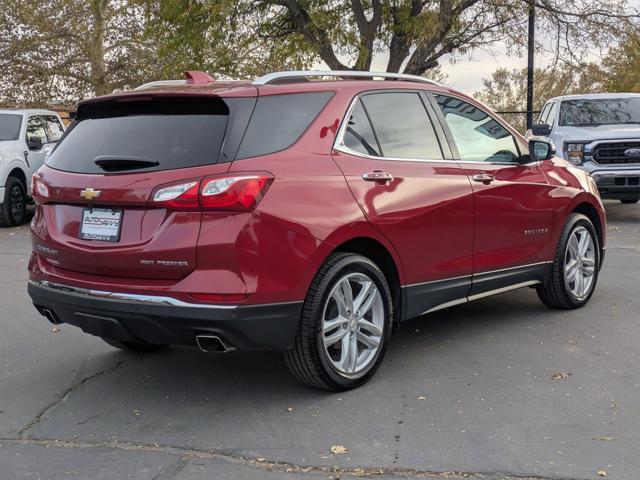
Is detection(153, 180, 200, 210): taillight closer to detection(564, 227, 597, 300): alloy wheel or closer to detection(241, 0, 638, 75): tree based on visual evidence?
detection(564, 227, 597, 300): alloy wheel

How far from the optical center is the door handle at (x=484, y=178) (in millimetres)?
5463

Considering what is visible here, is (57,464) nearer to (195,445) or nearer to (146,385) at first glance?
(195,445)

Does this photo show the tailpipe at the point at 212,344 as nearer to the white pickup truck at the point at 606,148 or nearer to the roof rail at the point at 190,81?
the roof rail at the point at 190,81

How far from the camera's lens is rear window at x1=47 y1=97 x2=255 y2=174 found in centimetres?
416

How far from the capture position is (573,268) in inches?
259

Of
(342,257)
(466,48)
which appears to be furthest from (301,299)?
(466,48)

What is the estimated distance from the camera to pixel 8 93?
3064 centimetres

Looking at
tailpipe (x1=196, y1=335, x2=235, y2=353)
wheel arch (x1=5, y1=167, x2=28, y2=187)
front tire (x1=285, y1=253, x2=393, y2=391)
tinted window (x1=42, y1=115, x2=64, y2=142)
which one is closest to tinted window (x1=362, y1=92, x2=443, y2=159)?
front tire (x1=285, y1=253, x2=393, y2=391)

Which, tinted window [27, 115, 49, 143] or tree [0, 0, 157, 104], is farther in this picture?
tree [0, 0, 157, 104]

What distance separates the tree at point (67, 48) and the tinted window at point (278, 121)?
25.1m

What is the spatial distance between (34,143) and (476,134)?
10.7 metres

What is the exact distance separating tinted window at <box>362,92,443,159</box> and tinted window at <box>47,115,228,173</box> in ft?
3.60

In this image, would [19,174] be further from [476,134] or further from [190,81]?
[476,134]

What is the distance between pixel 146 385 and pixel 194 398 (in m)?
0.42
